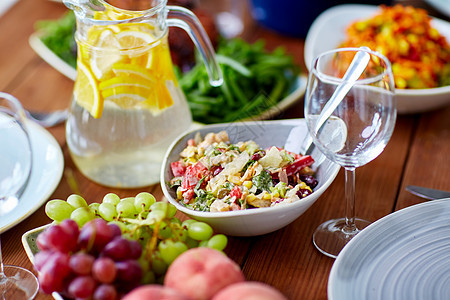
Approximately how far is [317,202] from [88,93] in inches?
17.3

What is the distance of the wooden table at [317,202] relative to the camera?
31.9 inches

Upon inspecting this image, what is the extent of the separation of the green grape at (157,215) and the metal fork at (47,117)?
566 mm

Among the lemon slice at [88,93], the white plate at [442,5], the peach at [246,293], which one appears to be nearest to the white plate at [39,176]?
the lemon slice at [88,93]

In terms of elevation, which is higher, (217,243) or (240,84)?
(217,243)

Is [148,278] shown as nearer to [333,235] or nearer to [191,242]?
[191,242]

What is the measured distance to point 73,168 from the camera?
108 cm

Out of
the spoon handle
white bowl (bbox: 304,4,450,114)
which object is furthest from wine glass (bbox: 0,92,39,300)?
white bowl (bbox: 304,4,450,114)

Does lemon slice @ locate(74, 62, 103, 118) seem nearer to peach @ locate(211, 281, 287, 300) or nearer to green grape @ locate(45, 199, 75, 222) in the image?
green grape @ locate(45, 199, 75, 222)

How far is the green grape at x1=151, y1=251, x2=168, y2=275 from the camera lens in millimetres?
690

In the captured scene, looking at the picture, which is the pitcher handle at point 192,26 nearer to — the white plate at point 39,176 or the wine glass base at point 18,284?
the white plate at point 39,176

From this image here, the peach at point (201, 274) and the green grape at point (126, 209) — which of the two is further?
the green grape at point (126, 209)

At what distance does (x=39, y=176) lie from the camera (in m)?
1.00

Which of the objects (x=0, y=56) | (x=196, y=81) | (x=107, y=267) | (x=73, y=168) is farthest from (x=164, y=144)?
(x=0, y=56)

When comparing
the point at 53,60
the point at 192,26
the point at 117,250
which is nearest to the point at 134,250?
the point at 117,250
